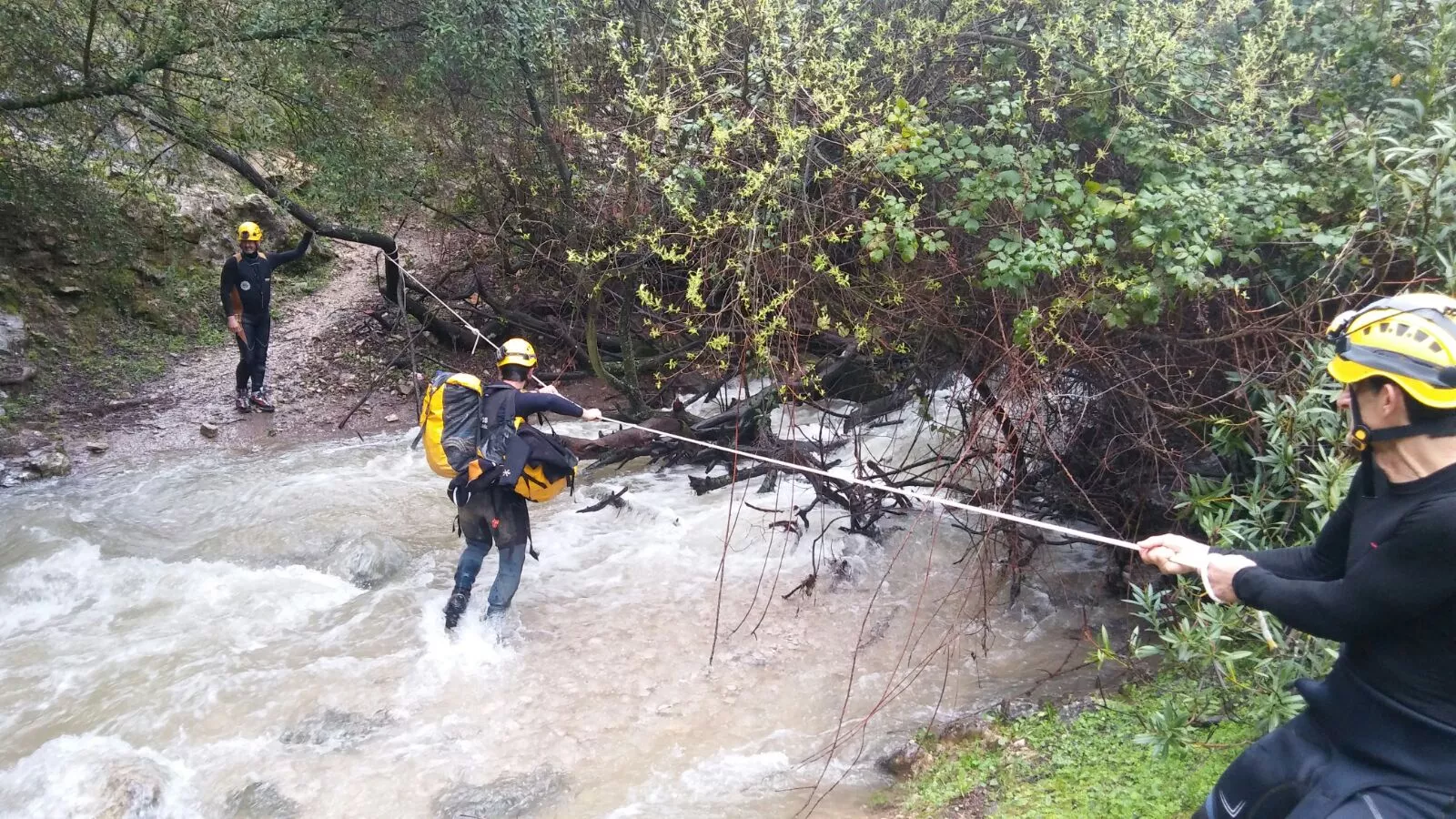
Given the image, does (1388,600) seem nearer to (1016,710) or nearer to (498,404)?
(1016,710)

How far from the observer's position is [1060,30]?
16.6 ft

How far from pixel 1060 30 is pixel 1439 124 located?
217 centimetres

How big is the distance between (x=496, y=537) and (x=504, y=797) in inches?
70.8

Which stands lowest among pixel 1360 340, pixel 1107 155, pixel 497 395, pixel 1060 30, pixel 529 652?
pixel 529 652

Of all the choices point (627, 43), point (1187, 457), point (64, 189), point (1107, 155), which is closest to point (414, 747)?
point (1187, 457)

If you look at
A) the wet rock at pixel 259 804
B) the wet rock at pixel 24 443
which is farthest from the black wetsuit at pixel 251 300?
the wet rock at pixel 259 804

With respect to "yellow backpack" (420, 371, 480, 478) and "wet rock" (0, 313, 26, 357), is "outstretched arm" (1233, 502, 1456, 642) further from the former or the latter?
"wet rock" (0, 313, 26, 357)

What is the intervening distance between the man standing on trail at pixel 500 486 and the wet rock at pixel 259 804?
5.00 ft

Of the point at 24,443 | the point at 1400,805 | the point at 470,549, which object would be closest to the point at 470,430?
the point at 470,549

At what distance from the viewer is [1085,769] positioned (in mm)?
3629

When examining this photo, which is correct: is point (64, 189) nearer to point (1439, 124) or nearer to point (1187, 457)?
point (1187, 457)

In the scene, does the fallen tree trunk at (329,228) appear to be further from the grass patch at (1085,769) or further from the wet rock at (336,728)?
the grass patch at (1085,769)

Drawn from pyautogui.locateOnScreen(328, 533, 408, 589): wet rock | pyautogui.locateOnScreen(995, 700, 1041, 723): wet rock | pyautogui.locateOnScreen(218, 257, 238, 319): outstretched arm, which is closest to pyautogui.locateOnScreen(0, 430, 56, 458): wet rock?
pyautogui.locateOnScreen(218, 257, 238, 319): outstretched arm

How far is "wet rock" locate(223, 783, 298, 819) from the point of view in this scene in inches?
162
